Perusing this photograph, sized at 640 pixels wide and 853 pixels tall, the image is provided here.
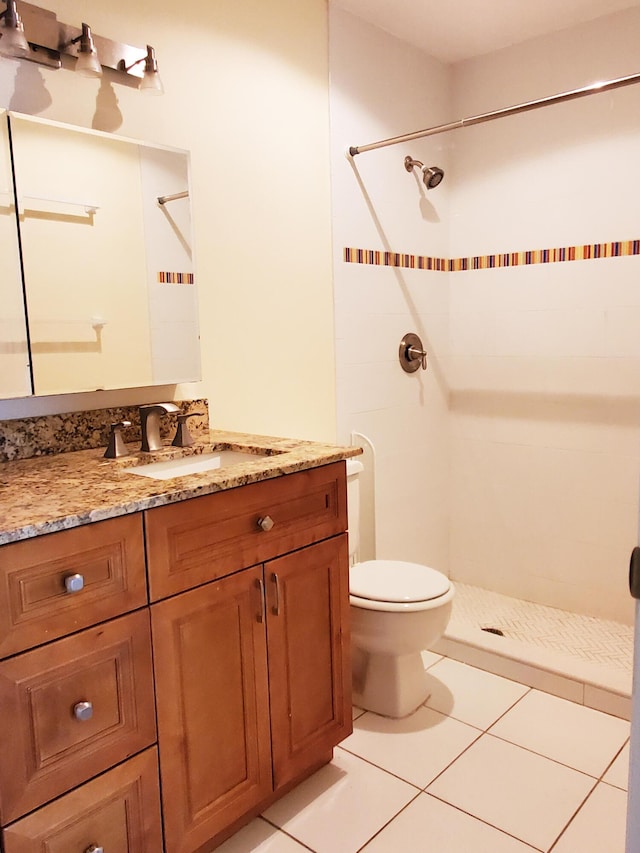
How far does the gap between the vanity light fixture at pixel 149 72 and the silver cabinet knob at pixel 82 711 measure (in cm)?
153

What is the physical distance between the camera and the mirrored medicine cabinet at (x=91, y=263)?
1.60m

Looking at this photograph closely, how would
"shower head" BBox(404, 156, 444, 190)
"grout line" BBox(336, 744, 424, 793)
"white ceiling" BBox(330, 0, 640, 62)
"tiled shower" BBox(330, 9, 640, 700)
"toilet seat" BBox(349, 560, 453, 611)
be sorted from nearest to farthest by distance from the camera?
"grout line" BBox(336, 744, 424, 793), "toilet seat" BBox(349, 560, 453, 611), "white ceiling" BBox(330, 0, 640, 62), "tiled shower" BBox(330, 9, 640, 700), "shower head" BBox(404, 156, 444, 190)

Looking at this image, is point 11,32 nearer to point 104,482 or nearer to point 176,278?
point 176,278

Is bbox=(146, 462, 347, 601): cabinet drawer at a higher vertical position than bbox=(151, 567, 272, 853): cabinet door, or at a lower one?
higher

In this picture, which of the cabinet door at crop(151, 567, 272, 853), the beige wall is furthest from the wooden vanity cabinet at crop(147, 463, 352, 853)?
the beige wall

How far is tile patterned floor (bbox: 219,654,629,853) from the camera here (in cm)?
163

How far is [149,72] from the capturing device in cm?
175

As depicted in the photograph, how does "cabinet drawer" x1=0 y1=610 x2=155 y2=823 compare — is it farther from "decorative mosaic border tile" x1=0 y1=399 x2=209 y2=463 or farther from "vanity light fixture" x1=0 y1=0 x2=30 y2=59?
"vanity light fixture" x1=0 y1=0 x2=30 y2=59

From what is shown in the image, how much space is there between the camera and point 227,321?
2.11 m

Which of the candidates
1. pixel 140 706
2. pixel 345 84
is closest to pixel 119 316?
pixel 140 706

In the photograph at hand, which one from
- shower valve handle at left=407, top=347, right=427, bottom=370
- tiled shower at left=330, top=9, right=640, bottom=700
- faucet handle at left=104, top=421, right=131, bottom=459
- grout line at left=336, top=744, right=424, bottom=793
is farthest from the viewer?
shower valve handle at left=407, top=347, right=427, bottom=370

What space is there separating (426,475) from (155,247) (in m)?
1.65

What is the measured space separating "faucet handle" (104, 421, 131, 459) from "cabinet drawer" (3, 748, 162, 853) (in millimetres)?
721

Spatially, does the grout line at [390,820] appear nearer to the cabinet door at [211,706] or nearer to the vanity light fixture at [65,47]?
the cabinet door at [211,706]
